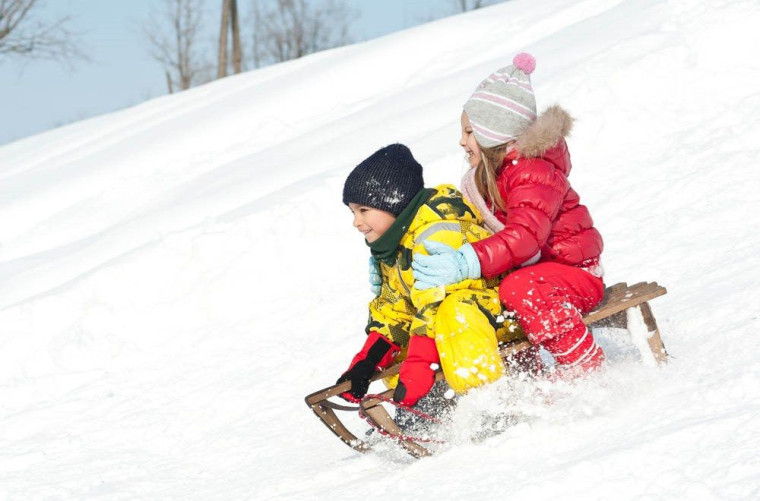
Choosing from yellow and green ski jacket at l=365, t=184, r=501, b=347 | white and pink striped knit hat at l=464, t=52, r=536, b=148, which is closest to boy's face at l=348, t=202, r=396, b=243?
yellow and green ski jacket at l=365, t=184, r=501, b=347

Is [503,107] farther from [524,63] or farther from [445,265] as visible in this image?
[445,265]

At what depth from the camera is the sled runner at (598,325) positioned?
348 cm

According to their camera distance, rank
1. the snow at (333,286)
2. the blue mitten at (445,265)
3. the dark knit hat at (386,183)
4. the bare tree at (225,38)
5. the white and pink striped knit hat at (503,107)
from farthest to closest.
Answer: the bare tree at (225,38) < the white and pink striped knit hat at (503,107) < the dark knit hat at (386,183) < the blue mitten at (445,265) < the snow at (333,286)

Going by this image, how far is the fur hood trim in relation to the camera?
3.63m

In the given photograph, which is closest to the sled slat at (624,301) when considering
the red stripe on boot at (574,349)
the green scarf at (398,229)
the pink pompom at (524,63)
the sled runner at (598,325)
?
the sled runner at (598,325)

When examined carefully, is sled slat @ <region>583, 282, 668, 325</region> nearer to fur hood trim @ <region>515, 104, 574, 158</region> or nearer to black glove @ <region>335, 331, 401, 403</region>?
fur hood trim @ <region>515, 104, 574, 158</region>

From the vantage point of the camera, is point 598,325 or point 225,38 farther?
point 225,38

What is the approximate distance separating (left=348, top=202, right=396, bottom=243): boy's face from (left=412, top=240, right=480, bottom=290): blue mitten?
31cm

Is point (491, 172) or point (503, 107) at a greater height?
point (503, 107)

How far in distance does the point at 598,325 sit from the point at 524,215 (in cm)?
66

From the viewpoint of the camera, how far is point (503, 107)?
3807mm

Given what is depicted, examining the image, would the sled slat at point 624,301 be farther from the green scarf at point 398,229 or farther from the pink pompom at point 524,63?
the pink pompom at point 524,63

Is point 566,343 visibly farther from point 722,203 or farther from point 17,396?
point 17,396

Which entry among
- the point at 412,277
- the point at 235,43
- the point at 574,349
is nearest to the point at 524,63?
the point at 412,277
